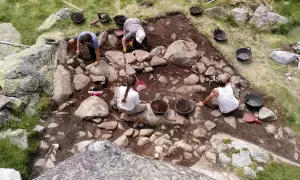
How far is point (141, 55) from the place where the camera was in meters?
12.1

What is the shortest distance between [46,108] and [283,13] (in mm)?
11501

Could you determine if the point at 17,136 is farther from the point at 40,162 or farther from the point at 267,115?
the point at 267,115

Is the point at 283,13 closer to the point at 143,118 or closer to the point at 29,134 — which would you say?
the point at 143,118

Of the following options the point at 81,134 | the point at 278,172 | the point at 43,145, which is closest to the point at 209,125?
the point at 278,172

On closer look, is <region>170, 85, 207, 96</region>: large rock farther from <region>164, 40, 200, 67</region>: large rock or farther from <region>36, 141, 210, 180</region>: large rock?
<region>36, 141, 210, 180</region>: large rock

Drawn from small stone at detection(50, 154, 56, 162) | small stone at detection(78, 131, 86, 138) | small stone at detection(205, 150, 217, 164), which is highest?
small stone at detection(50, 154, 56, 162)

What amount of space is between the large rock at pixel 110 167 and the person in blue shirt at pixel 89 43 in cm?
506

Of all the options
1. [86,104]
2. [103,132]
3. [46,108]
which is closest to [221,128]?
[103,132]

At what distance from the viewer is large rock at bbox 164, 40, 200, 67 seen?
12.0m

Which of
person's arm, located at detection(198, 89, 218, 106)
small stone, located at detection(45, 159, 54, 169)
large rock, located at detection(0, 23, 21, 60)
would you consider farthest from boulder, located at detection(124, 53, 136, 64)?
small stone, located at detection(45, 159, 54, 169)

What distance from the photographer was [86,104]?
33.5 ft

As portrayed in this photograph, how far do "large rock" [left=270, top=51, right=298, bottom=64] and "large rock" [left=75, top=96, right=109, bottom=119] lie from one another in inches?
275

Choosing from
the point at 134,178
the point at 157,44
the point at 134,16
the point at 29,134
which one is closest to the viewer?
the point at 134,178

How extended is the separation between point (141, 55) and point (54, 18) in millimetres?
4342
